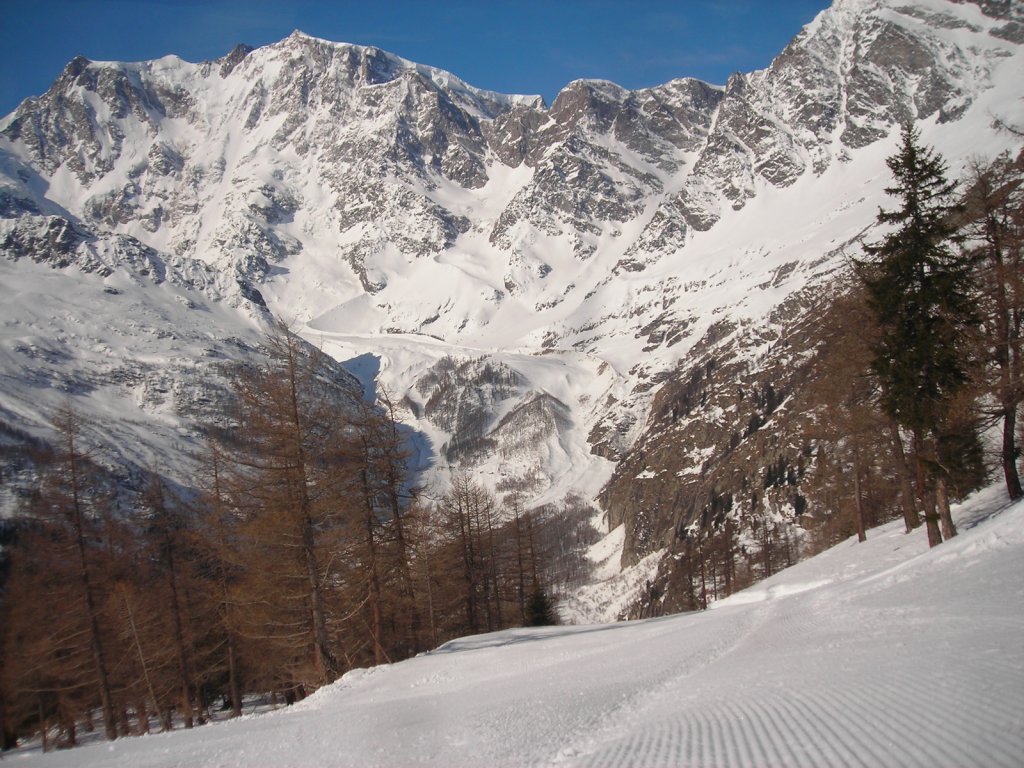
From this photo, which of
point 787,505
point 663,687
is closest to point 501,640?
point 663,687

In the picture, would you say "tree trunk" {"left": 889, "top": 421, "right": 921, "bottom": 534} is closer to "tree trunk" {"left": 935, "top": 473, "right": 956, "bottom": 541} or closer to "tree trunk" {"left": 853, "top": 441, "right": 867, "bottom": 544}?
"tree trunk" {"left": 853, "top": 441, "right": 867, "bottom": 544}

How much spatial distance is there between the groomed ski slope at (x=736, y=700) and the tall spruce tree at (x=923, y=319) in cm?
570

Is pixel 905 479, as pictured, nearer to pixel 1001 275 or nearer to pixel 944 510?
pixel 944 510

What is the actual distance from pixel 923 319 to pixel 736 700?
15.1 m

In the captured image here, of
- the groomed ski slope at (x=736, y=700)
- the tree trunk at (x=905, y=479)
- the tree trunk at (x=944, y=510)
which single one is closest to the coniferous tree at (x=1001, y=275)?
the tree trunk at (x=944, y=510)

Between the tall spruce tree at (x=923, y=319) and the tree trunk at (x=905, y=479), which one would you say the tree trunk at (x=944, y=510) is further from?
the tree trunk at (x=905, y=479)

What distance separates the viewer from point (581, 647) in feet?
57.4

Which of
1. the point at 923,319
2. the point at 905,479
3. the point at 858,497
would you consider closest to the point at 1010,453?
the point at 923,319

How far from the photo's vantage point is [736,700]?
7.95 m

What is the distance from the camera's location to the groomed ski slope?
589 centimetres

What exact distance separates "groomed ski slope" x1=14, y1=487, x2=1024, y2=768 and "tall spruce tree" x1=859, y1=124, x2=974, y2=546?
5.70 metres

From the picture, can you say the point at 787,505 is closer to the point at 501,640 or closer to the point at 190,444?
the point at 501,640

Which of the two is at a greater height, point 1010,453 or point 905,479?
point 1010,453

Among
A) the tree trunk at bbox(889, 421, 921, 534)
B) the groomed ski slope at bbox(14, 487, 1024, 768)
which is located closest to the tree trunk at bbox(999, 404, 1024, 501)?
the tree trunk at bbox(889, 421, 921, 534)
